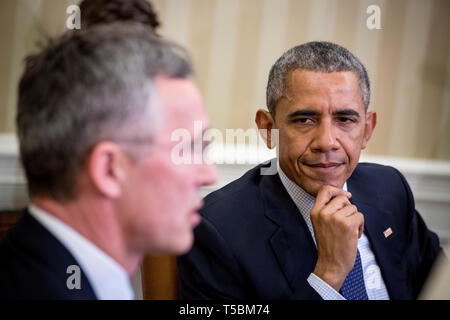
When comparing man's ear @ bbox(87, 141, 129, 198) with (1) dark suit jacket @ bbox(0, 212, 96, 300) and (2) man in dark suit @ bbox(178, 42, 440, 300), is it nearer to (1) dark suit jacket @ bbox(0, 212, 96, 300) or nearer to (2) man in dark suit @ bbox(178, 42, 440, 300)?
(1) dark suit jacket @ bbox(0, 212, 96, 300)

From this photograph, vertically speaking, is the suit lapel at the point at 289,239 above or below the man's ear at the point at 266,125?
below

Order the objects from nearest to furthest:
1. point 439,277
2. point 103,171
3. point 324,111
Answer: point 103,171 → point 324,111 → point 439,277

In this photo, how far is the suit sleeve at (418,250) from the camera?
3.75ft

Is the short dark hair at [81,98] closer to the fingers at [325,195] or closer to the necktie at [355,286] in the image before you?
the fingers at [325,195]

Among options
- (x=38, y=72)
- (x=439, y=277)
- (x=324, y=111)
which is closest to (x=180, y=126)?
(x=38, y=72)

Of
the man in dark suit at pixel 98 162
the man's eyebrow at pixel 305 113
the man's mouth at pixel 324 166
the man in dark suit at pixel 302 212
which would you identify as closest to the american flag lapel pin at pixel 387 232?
the man in dark suit at pixel 302 212

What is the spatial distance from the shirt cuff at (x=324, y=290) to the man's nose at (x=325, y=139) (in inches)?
10.0

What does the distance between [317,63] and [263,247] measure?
0.39 metres

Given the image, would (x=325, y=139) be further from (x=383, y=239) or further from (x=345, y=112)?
(x=383, y=239)

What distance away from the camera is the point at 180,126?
59 centimetres

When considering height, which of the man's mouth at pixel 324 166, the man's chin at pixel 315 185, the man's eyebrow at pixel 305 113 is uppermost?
the man's eyebrow at pixel 305 113

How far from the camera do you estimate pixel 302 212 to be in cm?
104
